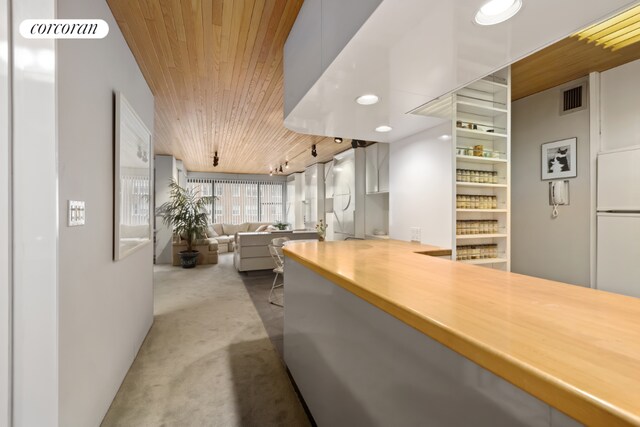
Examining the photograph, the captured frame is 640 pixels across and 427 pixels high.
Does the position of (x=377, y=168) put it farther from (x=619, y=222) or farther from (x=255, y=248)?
(x=255, y=248)

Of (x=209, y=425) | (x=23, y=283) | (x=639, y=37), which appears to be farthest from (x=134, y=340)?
(x=639, y=37)

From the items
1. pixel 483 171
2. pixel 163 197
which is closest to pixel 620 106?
pixel 483 171

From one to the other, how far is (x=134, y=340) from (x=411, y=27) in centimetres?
292

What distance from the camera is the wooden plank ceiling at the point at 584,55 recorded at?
197 cm

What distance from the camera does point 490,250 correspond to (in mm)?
2531

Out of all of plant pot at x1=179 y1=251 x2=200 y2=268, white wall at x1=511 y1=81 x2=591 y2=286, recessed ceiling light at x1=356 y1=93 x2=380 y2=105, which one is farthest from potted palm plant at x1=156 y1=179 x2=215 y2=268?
white wall at x1=511 y1=81 x2=591 y2=286

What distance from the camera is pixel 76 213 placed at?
4.39 ft

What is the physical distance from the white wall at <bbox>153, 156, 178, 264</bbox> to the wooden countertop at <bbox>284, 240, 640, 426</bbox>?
630cm

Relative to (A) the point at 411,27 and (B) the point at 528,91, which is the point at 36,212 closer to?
(A) the point at 411,27

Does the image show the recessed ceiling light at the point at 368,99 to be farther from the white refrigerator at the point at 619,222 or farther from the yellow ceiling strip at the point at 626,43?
the white refrigerator at the point at 619,222

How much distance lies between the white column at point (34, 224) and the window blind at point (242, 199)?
8285 mm

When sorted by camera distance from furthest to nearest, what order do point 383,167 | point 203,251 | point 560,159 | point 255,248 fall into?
point 203,251 → point 255,248 → point 383,167 → point 560,159

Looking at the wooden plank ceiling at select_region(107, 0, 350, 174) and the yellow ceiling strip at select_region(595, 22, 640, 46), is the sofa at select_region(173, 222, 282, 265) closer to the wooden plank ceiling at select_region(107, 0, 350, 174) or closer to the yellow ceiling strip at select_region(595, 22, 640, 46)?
the wooden plank ceiling at select_region(107, 0, 350, 174)

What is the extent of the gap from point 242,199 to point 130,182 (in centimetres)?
756
